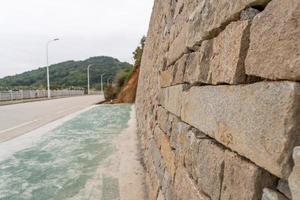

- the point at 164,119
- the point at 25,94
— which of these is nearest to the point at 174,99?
the point at 164,119

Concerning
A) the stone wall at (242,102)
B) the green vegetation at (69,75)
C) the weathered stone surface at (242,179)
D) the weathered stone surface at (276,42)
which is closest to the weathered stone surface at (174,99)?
the stone wall at (242,102)

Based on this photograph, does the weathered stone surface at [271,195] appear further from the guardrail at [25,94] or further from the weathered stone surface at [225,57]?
the guardrail at [25,94]

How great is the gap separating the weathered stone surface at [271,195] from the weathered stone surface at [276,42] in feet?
1.08

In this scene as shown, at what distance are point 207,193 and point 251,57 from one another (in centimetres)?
71

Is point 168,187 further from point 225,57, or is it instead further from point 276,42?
point 276,42

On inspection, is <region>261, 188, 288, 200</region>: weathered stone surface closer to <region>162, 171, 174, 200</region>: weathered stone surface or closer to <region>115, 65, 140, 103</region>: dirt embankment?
<region>162, 171, 174, 200</region>: weathered stone surface

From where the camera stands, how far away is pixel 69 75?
7625 centimetres

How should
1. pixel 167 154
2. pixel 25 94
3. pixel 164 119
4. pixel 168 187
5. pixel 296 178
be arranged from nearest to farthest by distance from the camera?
pixel 296 178, pixel 168 187, pixel 167 154, pixel 164 119, pixel 25 94

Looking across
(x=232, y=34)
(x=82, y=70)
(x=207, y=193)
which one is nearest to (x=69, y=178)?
(x=207, y=193)

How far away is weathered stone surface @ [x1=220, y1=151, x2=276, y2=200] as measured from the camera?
104 cm

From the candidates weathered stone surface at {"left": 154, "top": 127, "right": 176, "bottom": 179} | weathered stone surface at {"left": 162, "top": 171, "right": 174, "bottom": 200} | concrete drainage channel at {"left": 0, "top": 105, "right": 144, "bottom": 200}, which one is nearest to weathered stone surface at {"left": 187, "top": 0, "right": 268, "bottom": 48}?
weathered stone surface at {"left": 154, "top": 127, "right": 176, "bottom": 179}

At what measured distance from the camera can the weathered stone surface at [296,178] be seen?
2.76ft

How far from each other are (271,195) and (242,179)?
0.61 feet

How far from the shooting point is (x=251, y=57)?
114 centimetres
